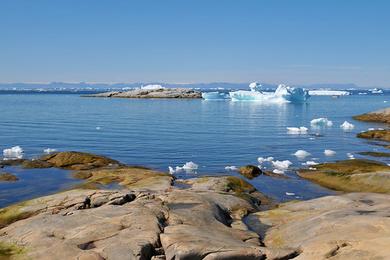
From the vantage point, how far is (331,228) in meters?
12.4

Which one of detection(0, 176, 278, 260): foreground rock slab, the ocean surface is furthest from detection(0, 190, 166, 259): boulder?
the ocean surface

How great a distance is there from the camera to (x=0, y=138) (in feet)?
153

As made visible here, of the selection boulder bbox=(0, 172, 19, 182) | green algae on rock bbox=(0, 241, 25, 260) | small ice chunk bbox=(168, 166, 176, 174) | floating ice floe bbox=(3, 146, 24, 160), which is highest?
green algae on rock bbox=(0, 241, 25, 260)

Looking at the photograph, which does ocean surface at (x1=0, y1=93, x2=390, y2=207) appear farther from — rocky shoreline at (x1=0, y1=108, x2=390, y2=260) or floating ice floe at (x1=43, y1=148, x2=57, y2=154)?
rocky shoreline at (x1=0, y1=108, x2=390, y2=260)

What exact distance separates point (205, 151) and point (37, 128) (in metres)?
27.1

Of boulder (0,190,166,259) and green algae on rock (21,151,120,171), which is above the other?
boulder (0,190,166,259)

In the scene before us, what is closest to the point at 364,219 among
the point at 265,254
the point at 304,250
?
the point at 304,250

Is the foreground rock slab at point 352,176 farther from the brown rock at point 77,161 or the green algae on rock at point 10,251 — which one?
the green algae on rock at point 10,251

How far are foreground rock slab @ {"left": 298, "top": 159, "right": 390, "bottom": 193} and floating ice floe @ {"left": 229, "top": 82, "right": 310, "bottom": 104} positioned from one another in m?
87.2

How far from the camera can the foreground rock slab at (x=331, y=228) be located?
10945 mm

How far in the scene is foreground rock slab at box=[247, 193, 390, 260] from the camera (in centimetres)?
1095

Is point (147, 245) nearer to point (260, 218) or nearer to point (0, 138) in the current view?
point (260, 218)

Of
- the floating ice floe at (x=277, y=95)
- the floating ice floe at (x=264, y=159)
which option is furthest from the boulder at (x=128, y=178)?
the floating ice floe at (x=277, y=95)

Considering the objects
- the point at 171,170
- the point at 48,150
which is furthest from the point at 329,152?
the point at 48,150
